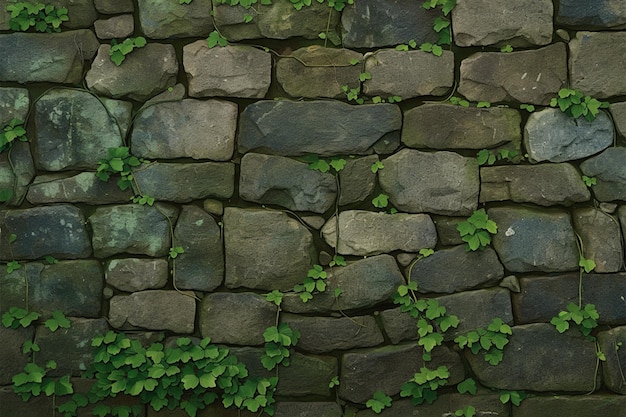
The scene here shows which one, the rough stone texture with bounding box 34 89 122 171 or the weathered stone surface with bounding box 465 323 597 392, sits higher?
the rough stone texture with bounding box 34 89 122 171

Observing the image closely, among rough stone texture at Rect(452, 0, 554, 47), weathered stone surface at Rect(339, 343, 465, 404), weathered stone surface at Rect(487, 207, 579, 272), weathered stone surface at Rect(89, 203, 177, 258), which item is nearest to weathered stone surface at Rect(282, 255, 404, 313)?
weathered stone surface at Rect(339, 343, 465, 404)

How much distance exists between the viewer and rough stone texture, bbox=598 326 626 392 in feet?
10.2

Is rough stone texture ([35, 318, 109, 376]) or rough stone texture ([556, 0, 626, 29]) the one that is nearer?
rough stone texture ([556, 0, 626, 29])

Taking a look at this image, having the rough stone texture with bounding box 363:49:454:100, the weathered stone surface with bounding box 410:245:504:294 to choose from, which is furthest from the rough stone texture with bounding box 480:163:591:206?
the rough stone texture with bounding box 363:49:454:100

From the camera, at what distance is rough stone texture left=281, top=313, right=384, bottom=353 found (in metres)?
3.12

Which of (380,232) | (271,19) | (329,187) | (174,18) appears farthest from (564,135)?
(174,18)

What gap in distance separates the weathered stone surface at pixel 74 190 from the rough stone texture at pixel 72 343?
1.54 feet

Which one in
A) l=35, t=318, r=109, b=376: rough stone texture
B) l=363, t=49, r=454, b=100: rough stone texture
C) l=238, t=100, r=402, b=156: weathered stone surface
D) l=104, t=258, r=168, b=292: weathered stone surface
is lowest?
l=35, t=318, r=109, b=376: rough stone texture

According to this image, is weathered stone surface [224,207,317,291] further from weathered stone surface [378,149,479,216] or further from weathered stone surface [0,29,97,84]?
weathered stone surface [0,29,97,84]

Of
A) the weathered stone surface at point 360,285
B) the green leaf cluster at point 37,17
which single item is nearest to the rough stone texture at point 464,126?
the weathered stone surface at point 360,285

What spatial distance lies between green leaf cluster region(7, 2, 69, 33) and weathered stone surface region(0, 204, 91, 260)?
68 cm

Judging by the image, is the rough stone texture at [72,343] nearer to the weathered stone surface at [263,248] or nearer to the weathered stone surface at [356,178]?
the weathered stone surface at [263,248]

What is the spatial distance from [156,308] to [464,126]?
137 cm

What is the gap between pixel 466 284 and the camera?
10.2 ft
